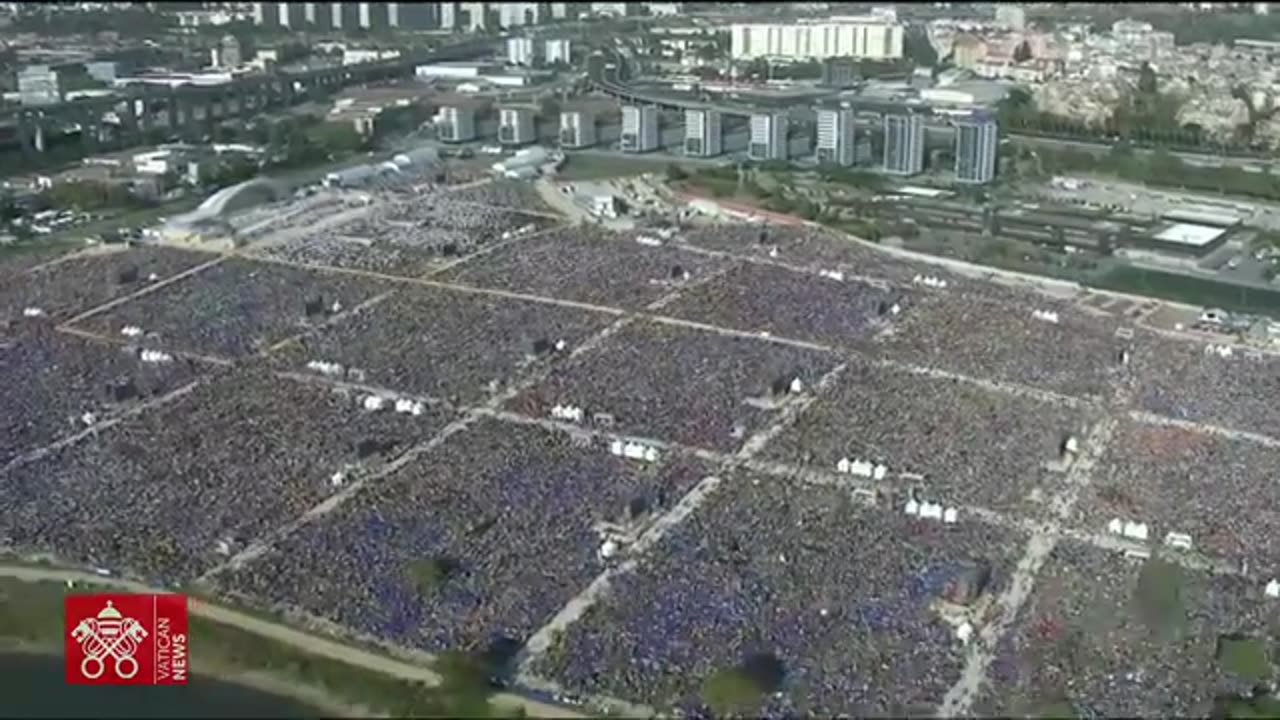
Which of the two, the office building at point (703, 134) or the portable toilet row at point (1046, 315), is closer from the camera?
the portable toilet row at point (1046, 315)

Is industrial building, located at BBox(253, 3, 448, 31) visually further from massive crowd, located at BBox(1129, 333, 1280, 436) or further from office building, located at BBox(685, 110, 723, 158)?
massive crowd, located at BBox(1129, 333, 1280, 436)

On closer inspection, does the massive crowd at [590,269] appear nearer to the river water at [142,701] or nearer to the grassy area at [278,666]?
the grassy area at [278,666]

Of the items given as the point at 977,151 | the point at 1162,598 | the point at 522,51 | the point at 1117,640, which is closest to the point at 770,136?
the point at 977,151

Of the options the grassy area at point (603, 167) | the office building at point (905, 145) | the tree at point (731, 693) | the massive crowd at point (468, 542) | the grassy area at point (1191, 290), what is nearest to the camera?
the tree at point (731, 693)

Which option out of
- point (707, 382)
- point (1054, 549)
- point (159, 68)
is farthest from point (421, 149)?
point (1054, 549)

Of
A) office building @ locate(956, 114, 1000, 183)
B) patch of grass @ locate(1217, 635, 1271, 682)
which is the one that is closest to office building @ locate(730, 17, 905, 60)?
office building @ locate(956, 114, 1000, 183)

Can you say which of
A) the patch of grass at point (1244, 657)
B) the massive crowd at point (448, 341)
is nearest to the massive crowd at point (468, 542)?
the massive crowd at point (448, 341)

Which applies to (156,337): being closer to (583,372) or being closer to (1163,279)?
(583,372)
